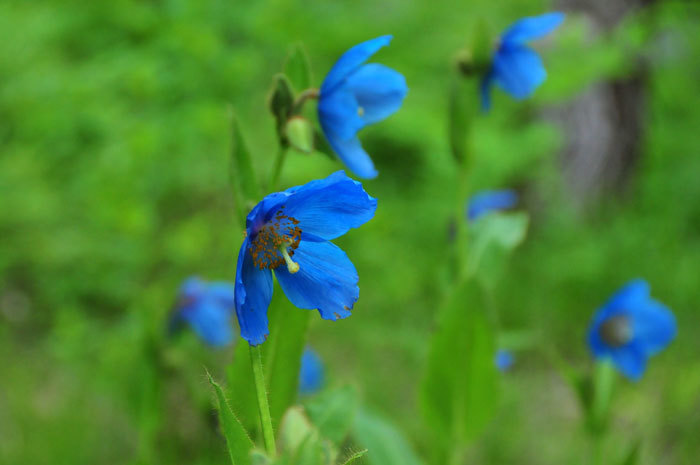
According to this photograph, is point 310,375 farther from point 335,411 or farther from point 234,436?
point 234,436

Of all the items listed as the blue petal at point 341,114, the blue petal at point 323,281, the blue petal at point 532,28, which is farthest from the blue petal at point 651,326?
the blue petal at point 323,281

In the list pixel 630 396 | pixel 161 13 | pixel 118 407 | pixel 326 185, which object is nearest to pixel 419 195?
pixel 630 396

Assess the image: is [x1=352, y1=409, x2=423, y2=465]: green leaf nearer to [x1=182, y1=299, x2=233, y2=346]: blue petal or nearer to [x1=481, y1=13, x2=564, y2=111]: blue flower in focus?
[x1=182, y1=299, x2=233, y2=346]: blue petal

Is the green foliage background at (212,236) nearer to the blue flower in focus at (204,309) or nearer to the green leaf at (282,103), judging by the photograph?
the blue flower in focus at (204,309)

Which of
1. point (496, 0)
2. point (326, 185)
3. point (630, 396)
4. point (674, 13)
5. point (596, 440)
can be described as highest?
point (496, 0)

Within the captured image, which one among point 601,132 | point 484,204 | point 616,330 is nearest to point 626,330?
point 616,330

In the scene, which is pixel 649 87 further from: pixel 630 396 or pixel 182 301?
pixel 182 301
